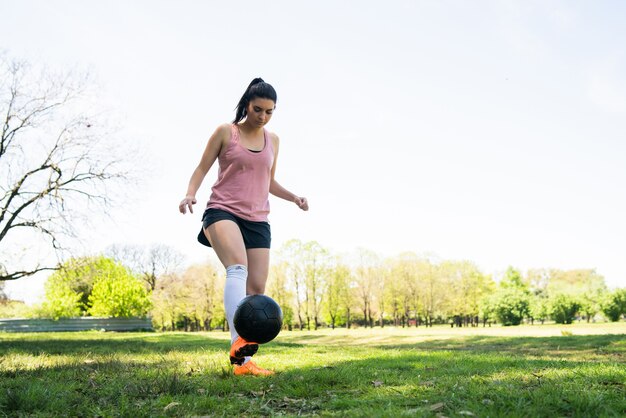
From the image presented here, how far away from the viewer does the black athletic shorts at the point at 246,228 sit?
453 cm

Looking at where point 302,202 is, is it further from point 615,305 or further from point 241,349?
point 615,305

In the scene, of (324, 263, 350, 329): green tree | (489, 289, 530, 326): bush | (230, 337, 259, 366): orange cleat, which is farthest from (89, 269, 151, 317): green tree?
(230, 337, 259, 366): orange cleat

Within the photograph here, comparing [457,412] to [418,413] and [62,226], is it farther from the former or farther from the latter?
[62,226]

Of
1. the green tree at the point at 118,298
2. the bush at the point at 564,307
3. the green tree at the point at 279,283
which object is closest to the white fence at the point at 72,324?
the green tree at the point at 118,298

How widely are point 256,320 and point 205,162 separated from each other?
1.76 metres

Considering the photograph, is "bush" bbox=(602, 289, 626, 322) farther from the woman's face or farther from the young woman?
the woman's face

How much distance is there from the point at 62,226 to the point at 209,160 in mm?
16530

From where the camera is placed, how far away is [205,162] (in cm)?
476

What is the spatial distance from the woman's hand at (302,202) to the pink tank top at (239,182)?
29.6 inches

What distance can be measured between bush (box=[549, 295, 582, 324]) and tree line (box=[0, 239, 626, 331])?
0.36 ft

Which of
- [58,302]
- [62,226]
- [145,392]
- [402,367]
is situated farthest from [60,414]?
[58,302]

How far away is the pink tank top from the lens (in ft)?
15.2

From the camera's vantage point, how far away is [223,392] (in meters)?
3.50

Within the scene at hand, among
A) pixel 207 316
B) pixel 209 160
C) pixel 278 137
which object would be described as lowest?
pixel 207 316
